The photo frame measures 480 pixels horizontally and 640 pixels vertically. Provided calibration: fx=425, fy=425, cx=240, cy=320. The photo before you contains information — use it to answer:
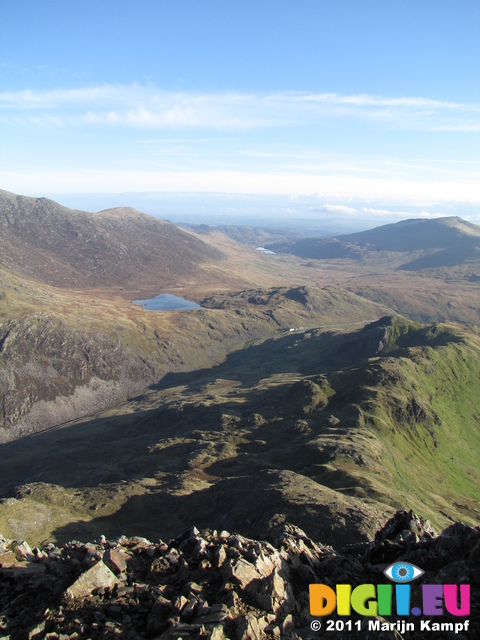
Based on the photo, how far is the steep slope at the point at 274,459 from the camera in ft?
256

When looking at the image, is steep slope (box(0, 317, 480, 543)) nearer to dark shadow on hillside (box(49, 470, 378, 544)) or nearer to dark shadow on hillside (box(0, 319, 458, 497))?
dark shadow on hillside (box(49, 470, 378, 544))

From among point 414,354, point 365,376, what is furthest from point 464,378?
point 365,376

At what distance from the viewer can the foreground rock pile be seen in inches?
994

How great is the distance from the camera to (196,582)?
99.3 feet

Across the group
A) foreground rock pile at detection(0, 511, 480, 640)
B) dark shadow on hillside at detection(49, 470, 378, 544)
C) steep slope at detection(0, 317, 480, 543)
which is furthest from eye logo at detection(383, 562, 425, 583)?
steep slope at detection(0, 317, 480, 543)

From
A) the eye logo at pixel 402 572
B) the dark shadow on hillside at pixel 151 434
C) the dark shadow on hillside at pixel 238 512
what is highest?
the eye logo at pixel 402 572

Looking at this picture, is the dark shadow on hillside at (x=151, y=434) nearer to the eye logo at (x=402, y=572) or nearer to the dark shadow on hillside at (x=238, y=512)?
the dark shadow on hillside at (x=238, y=512)

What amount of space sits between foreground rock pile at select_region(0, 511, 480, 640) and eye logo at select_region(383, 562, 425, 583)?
2.67 feet

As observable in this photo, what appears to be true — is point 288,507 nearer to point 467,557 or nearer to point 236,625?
point 467,557

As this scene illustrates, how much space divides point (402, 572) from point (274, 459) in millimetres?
82775

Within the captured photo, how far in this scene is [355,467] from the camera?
98.9 metres

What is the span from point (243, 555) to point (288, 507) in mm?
42627

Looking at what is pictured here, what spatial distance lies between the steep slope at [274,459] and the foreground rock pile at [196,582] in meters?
32.6

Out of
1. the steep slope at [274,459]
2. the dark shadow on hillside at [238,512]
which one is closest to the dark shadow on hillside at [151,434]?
the steep slope at [274,459]
